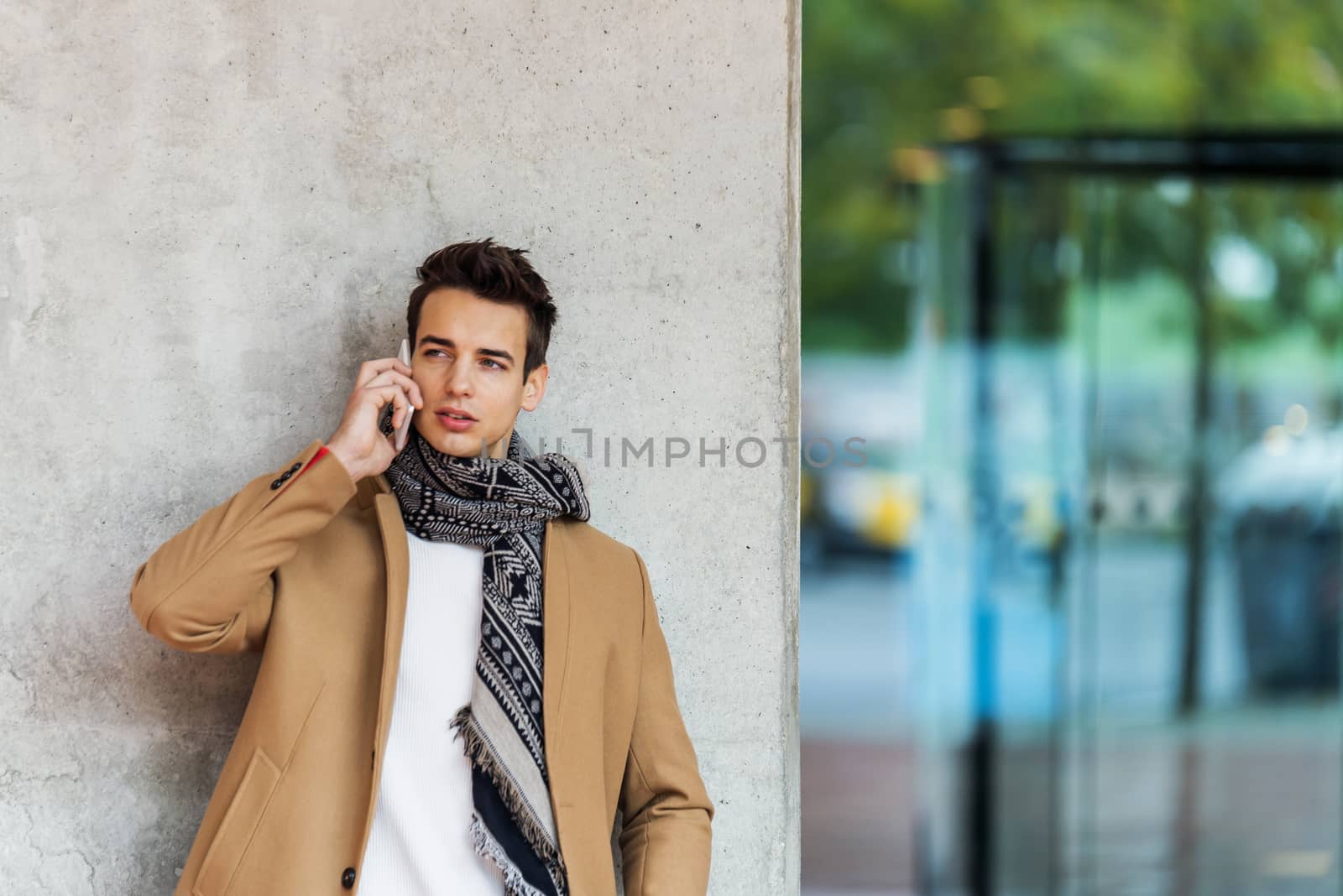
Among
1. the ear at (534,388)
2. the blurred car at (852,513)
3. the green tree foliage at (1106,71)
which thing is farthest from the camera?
the blurred car at (852,513)

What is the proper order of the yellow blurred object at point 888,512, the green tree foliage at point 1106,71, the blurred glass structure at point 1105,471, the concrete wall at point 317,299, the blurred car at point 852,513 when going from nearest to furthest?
the concrete wall at point 317,299 < the blurred glass structure at point 1105,471 < the green tree foliage at point 1106,71 < the yellow blurred object at point 888,512 < the blurred car at point 852,513

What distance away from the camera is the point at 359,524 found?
2145 mm

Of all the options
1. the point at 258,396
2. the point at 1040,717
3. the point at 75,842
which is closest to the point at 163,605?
the point at 258,396

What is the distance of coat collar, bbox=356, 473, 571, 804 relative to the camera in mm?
1962

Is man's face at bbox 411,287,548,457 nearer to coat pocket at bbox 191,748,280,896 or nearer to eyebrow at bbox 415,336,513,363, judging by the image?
eyebrow at bbox 415,336,513,363

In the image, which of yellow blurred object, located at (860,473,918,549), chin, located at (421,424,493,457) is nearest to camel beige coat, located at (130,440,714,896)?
chin, located at (421,424,493,457)

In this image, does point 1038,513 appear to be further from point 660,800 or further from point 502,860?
point 502,860

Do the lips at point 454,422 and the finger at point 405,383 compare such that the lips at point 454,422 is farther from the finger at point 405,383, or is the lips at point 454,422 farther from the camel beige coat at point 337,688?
the camel beige coat at point 337,688

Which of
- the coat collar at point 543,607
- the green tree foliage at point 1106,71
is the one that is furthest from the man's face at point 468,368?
the green tree foliage at point 1106,71

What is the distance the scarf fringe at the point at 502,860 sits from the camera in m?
1.93

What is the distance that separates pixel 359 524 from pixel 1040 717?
13.3ft

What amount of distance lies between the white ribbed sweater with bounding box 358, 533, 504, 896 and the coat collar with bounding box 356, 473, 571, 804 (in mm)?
55

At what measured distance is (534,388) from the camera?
7.41 feet

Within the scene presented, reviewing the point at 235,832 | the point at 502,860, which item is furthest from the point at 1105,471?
the point at 235,832
